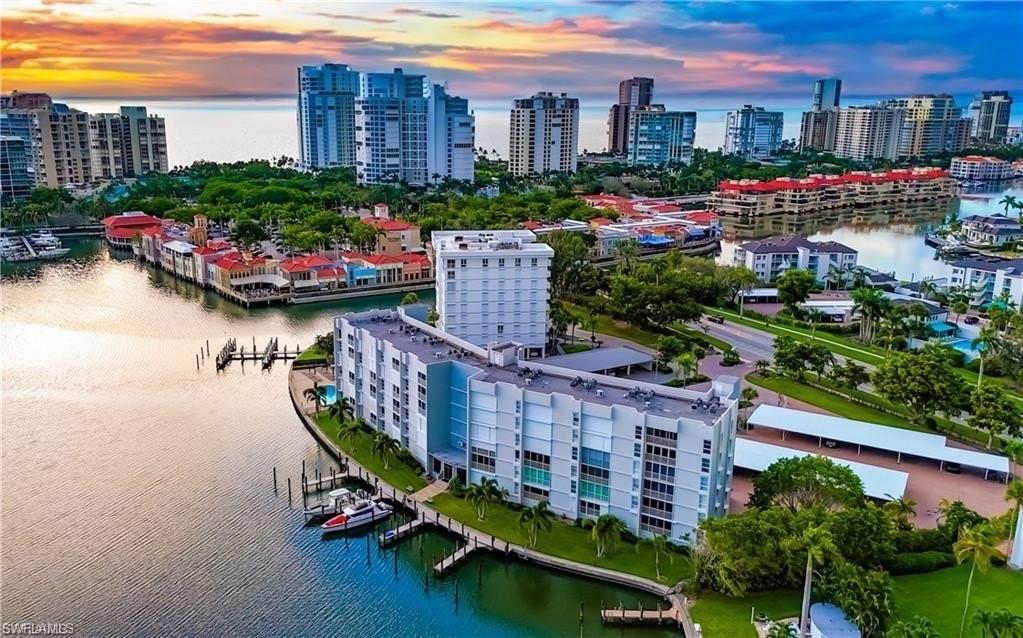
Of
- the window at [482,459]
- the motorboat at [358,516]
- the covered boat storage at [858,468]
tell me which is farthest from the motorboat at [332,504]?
the covered boat storage at [858,468]

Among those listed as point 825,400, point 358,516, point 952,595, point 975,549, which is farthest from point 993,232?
point 358,516

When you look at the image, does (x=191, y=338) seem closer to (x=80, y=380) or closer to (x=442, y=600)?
(x=80, y=380)

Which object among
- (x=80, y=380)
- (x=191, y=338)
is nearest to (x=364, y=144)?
(x=191, y=338)

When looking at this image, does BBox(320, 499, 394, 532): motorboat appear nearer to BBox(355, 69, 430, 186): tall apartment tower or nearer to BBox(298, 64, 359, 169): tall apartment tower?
BBox(355, 69, 430, 186): tall apartment tower

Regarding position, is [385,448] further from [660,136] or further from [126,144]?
[660,136]

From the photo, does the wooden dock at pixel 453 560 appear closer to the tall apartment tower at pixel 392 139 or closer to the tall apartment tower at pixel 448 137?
the tall apartment tower at pixel 392 139
